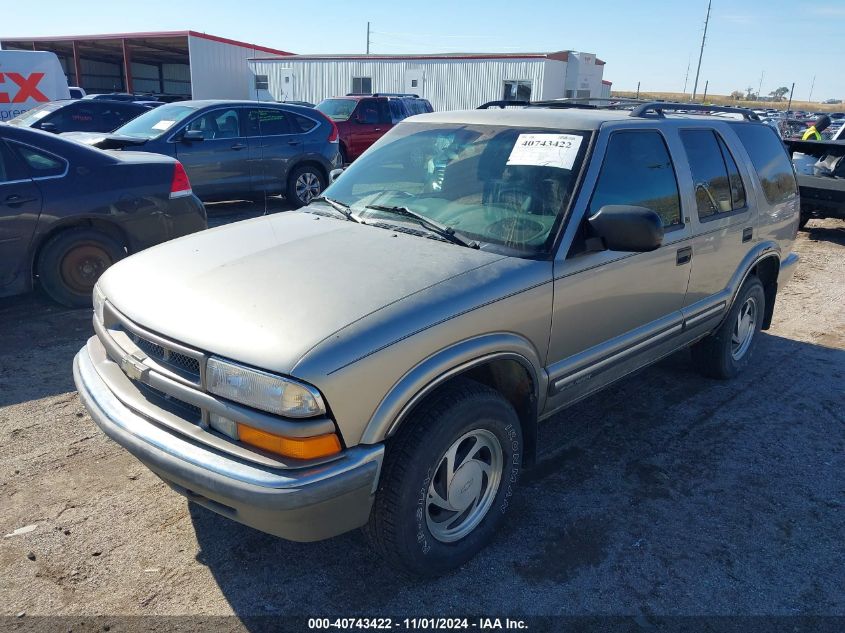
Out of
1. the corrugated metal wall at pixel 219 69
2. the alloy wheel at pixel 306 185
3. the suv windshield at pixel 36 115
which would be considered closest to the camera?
the alloy wheel at pixel 306 185

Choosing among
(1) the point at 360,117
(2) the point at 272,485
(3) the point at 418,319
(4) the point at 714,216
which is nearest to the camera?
(2) the point at 272,485

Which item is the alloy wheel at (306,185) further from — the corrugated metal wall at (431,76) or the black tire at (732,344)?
the corrugated metal wall at (431,76)

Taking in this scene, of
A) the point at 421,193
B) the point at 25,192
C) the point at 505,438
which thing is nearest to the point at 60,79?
the point at 25,192

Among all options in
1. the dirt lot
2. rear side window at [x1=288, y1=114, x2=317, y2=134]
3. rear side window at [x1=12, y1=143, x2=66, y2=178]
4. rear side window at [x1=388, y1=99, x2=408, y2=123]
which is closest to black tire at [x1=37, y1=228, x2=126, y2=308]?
rear side window at [x1=12, y1=143, x2=66, y2=178]

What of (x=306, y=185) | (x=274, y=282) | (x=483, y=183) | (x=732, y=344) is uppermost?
(x=483, y=183)

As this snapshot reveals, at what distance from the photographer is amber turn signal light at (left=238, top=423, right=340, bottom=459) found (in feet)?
7.41

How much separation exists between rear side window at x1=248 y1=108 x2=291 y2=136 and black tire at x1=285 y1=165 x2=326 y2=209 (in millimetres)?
671

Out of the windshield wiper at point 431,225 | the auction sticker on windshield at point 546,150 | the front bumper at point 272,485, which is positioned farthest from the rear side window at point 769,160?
the front bumper at point 272,485

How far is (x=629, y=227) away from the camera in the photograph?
2.96 m

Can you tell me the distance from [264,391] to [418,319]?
617mm

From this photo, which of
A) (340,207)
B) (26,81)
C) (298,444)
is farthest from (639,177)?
(26,81)

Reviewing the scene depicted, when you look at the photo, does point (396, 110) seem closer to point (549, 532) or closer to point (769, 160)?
point (769, 160)

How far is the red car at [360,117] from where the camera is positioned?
1554 centimetres

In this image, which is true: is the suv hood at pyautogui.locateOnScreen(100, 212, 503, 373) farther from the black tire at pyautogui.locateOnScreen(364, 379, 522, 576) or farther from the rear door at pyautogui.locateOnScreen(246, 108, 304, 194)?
the rear door at pyautogui.locateOnScreen(246, 108, 304, 194)
